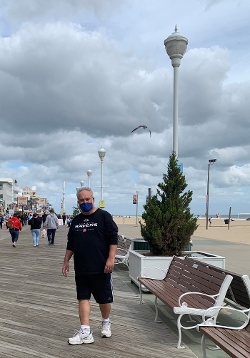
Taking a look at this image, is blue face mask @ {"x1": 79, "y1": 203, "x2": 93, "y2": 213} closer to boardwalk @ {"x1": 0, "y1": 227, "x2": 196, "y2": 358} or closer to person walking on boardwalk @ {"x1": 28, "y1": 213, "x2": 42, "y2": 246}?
boardwalk @ {"x1": 0, "y1": 227, "x2": 196, "y2": 358}

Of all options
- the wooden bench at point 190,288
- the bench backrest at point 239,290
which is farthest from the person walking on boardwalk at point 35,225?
the bench backrest at point 239,290

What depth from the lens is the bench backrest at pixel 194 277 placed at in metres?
5.02

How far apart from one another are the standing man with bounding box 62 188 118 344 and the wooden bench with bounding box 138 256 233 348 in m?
0.84

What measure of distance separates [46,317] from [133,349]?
5.82 feet

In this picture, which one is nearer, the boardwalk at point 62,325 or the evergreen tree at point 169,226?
the boardwalk at point 62,325

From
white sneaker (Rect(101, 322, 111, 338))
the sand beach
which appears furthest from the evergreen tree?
the sand beach

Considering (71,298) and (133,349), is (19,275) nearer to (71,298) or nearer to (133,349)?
(71,298)

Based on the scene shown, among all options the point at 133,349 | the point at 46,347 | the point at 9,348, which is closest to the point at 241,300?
the point at 133,349

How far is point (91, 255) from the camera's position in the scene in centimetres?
472

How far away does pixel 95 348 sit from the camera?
464 cm

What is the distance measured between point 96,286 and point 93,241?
20.7 inches

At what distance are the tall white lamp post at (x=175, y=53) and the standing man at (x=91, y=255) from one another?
5396 mm

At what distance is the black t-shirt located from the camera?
15.5ft

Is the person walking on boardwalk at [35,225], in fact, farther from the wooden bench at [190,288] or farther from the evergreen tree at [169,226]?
the wooden bench at [190,288]
